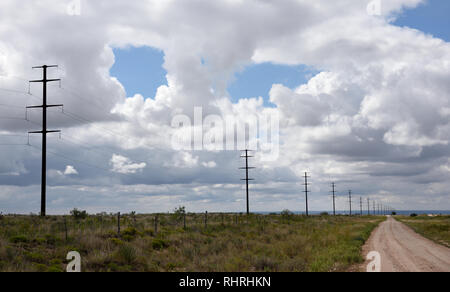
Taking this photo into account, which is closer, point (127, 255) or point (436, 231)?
point (127, 255)

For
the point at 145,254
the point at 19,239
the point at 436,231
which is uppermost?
the point at 19,239

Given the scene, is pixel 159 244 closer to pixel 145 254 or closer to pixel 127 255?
pixel 145 254

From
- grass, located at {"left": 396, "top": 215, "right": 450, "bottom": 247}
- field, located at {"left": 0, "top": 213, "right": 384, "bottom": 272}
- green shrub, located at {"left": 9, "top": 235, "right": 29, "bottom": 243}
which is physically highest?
green shrub, located at {"left": 9, "top": 235, "right": 29, "bottom": 243}

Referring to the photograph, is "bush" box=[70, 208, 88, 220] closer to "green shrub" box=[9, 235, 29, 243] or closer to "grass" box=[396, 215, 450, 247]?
"green shrub" box=[9, 235, 29, 243]

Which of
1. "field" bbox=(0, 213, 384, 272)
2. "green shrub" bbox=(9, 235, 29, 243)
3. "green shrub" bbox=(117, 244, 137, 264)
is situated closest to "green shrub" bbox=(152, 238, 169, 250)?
"field" bbox=(0, 213, 384, 272)

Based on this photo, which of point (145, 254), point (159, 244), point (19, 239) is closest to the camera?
point (19, 239)

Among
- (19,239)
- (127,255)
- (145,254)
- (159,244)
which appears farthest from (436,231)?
(19,239)

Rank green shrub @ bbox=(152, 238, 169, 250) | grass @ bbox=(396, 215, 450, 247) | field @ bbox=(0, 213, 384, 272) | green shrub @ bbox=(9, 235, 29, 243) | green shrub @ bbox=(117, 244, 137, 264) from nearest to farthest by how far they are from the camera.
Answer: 1. field @ bbox=(0, 213, 384, 272)
2. green shrub @ bbox=(117, 244, 137, 264)
3. green shrub @ bbox=(9, 235, 29, 243)
4. green shrub @ bbox=(152, 238, 169, 250)
5. grass @ bbox=(396, 215, 450, 247)

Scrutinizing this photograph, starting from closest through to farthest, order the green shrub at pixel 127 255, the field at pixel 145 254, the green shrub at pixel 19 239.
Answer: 1. the field at pixel 145 254
2. the green shrub at pixel 127 255
3. the green shrub at pixel 19 239

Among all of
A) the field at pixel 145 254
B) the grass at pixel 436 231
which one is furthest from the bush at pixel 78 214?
the grass at pixel 436 231

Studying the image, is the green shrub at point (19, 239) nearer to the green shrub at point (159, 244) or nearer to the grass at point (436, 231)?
the green shrub at point (159, 244)
